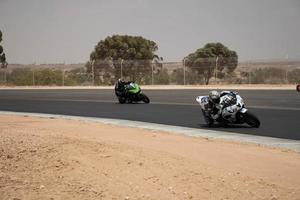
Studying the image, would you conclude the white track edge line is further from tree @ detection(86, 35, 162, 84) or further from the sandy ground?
tree @ detection(86, 35, 162, 84)

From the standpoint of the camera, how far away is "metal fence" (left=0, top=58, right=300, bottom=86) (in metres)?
54.0

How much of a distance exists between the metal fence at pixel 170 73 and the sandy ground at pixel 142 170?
40035 millimetres

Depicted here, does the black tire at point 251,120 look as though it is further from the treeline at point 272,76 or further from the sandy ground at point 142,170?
the treeline at point 272,76

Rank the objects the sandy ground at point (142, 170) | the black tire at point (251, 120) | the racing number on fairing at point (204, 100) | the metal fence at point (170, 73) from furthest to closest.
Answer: the metal fence at point (170, 73)
the racing number on fairing at point (204, 100)
the black tire at point (251, 120)
the sandy ground at point (142, 170)

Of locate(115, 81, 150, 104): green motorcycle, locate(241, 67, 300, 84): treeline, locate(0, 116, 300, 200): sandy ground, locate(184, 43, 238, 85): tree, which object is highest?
locate(184, 43, 238, 85): tree

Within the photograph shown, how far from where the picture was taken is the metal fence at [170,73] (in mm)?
53969

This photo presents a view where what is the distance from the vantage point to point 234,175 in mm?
9445

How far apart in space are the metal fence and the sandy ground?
40035 mm

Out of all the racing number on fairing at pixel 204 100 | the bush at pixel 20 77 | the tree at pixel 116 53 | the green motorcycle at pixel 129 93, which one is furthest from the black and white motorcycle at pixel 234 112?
the bush at pixel 20 77

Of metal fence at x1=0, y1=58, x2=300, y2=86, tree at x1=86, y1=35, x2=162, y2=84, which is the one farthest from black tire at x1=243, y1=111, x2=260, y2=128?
tree at x1=86, y1=35, x2=162, y2=84

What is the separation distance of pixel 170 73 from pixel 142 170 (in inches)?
1993

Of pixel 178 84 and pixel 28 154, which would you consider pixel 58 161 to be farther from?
pixel 178 84

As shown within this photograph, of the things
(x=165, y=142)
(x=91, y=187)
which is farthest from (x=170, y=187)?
(x=165, y=142)

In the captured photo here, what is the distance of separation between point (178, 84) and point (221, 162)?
46.7 m
